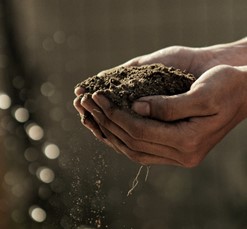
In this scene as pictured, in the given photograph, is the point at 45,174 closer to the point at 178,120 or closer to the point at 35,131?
the point at 35,131

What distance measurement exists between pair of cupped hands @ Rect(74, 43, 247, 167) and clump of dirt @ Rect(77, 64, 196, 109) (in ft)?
0.13

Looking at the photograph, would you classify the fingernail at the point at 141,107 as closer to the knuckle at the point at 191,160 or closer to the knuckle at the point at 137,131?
the knuckle at the point at 137,131

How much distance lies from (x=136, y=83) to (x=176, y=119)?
218mm

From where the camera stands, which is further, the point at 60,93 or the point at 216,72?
the point at 60,93

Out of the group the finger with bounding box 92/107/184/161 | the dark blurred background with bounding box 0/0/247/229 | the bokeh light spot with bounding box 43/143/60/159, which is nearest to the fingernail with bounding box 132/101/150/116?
the finger with bounding box 92/107/184/161

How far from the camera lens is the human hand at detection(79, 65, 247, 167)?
254 cm

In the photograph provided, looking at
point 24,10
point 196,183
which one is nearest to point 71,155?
point 196,183

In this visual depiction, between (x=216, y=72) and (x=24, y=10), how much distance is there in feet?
11.9

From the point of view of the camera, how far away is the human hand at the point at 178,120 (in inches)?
99.9

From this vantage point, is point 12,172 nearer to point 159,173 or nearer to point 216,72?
point 159,173

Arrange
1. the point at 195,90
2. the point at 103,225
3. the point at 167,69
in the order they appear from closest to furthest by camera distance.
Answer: the point at 195,90
the point at 167,69
the point at 103,225

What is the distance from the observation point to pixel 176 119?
2611 mm

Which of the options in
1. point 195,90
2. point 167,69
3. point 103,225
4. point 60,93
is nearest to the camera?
point 195,90

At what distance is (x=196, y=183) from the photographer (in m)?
5.56
